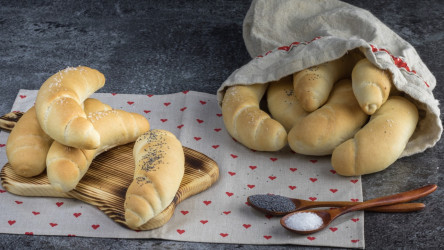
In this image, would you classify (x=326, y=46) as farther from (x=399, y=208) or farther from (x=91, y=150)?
(x=91, y=150)

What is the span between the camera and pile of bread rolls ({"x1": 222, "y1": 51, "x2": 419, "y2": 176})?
1788 mm

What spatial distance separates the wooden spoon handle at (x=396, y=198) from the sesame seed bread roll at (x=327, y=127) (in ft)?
0.64

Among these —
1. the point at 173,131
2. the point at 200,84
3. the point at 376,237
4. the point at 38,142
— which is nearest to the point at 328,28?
the point at 200,84

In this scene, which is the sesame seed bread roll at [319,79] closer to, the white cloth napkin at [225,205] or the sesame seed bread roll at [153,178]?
the white cloth napkin at [225,205]

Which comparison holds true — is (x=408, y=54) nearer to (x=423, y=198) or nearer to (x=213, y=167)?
(x=423, y=198)

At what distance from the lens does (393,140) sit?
179cm

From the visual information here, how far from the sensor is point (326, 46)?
6.39 ft

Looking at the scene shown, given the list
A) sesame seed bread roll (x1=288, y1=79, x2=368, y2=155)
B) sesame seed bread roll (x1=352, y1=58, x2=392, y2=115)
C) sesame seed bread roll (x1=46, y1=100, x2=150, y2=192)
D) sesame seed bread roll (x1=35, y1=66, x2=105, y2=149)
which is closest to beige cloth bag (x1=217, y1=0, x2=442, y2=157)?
sesame seed bread roll (x1=352, y1=58, x2=392, y2=115)

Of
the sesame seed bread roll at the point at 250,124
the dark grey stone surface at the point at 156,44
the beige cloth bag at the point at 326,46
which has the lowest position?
the dark grey stone surface at the point at 156,44

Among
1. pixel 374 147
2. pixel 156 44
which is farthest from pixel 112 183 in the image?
pixel 156 44

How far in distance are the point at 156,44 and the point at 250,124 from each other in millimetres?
690

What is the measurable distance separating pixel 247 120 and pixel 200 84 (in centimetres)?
40

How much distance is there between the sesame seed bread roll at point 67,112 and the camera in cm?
167

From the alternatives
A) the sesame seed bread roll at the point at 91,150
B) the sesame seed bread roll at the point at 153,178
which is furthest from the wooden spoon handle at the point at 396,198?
the sesame seed bread roll at the point at 91,150
